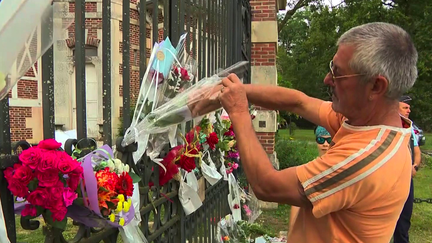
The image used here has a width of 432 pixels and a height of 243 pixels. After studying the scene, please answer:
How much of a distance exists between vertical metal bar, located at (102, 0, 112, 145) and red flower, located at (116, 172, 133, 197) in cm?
36

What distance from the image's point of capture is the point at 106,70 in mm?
1658

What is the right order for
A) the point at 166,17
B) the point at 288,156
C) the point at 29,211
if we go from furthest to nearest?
A: 1. the point at 288,156
2. the point at 166,17
3. the point at 29,211

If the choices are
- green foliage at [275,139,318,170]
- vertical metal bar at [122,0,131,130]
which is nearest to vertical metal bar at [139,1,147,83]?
vertical metal bar at [122,0,131,130]

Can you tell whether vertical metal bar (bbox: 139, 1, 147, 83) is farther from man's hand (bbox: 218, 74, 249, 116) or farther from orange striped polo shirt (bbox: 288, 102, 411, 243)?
orange striped polo shirt (bbox: 288, 102, 411, 243)

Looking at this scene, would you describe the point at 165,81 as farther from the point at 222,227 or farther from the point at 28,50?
the point at 222,227

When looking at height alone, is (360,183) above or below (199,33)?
below

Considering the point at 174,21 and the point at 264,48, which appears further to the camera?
the point at 264,48

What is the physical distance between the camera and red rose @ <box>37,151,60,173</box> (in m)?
1.06

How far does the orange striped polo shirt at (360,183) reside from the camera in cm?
139

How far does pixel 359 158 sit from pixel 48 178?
108 centimetres

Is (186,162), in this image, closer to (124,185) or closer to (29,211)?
(124,185)

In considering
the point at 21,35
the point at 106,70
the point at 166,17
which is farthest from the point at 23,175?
the point at 166,17

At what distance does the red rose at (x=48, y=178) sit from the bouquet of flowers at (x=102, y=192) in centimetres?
15

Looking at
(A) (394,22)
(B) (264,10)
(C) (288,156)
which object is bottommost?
(C) (288,156)
